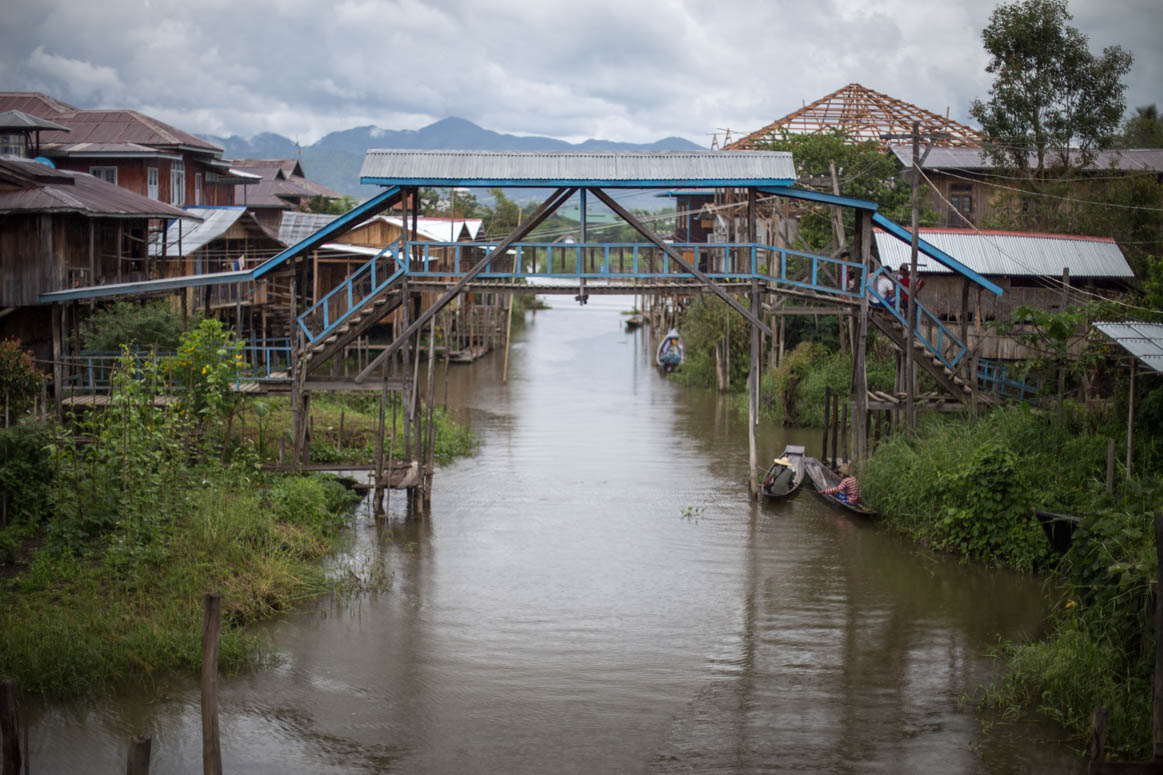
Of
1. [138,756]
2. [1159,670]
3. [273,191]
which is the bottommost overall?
[138,756]

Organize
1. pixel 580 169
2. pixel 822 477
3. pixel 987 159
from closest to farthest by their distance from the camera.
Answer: pixel 580 169
pixel 822 477
pixel 987 159

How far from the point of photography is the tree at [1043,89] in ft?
94.5

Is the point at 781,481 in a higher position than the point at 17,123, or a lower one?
lower

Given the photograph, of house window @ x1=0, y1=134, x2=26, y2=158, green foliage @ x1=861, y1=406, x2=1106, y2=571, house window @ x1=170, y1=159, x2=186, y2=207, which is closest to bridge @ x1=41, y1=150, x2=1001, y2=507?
green foliage @ x1=861, y1=406, x2=1106, y2=571

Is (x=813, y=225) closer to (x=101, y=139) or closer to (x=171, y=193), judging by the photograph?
(x=171, y=193)

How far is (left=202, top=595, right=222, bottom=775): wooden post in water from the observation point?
802cm

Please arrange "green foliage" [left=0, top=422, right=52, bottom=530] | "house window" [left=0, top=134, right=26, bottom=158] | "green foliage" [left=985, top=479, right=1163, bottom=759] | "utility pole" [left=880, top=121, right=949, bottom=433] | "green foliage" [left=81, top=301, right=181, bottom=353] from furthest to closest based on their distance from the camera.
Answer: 1. "house window" [left=0, top=134, right=26, bottom=158]
2. "green foliage" [left=81, top=301, right=181, bottom=353]
3. "utility pole" [left=880, top=121, right=949, bottom=433]
4. "green foliage" [left=0, top=422, right=52, bottom=530]
5. "green foliage" [left=985, top=479, right=1163, bottom=759]

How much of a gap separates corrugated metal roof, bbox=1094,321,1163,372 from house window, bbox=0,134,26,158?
2669 cm

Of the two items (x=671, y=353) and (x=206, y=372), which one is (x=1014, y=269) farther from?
(x=206, y=372)

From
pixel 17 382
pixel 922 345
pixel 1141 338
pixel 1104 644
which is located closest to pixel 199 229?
pixel 17 382

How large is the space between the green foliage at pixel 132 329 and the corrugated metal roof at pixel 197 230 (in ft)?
21.1

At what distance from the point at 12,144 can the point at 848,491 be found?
77.5ft

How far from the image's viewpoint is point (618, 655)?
1254cm

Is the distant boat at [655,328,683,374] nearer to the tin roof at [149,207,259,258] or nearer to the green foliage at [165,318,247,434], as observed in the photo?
the tin roof at [149,207,259,258]
